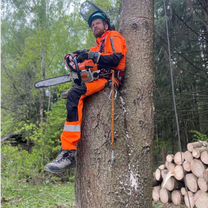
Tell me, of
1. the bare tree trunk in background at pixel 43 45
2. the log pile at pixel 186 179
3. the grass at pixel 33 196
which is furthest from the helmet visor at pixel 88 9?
the bare tree trunk in background at pixel 43 45

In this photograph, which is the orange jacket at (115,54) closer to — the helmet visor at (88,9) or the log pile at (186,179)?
the helmet visor at (88,9)

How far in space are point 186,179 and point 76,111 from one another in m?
3.49

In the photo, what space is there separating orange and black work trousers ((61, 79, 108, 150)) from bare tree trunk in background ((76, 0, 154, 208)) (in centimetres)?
5

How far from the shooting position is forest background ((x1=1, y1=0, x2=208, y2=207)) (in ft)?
22.6

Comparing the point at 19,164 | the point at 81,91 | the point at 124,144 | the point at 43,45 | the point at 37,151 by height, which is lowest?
the point at 19,164

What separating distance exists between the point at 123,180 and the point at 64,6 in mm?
10388

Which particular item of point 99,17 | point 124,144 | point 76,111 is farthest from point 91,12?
point 124,144

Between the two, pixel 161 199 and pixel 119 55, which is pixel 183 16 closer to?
pixel 161 199

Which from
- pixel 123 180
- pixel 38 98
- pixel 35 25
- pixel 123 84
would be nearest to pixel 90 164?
pixel 123 180

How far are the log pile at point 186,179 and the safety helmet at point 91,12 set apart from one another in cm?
273

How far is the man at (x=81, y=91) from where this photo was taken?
84.4 inches

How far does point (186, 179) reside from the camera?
5.05 metres

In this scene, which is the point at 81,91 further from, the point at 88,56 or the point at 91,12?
the point at 91,12

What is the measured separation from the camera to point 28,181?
7.13 meters
